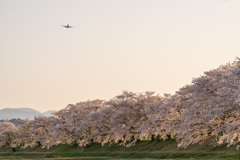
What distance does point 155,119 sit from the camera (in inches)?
2879

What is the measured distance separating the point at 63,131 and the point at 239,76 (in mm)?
71172

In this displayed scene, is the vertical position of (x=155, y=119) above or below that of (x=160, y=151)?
above

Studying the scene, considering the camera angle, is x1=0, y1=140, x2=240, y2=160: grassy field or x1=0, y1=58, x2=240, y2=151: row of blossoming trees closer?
x1=0, y1=58, x2=240, y2=151: row of blossoming trees

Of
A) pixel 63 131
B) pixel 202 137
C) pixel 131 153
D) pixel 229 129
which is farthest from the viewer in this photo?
pixel 63 131

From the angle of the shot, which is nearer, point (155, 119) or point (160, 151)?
point (160, 151)

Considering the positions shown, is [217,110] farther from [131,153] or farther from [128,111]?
[128,111]

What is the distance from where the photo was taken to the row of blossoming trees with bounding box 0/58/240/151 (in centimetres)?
4391

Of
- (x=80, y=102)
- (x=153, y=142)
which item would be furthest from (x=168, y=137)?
(x=80, y=102)

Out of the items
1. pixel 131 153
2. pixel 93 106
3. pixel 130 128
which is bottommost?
pixel 131 153

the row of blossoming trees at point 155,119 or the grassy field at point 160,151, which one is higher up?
the row of blossoming trees at point 155,119

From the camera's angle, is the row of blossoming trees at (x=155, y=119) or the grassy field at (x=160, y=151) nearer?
the row of blossoming trees at (x=155, y=119)

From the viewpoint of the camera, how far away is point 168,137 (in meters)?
77.8

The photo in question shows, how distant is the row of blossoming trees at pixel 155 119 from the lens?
43.9 m

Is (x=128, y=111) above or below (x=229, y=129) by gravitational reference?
above
